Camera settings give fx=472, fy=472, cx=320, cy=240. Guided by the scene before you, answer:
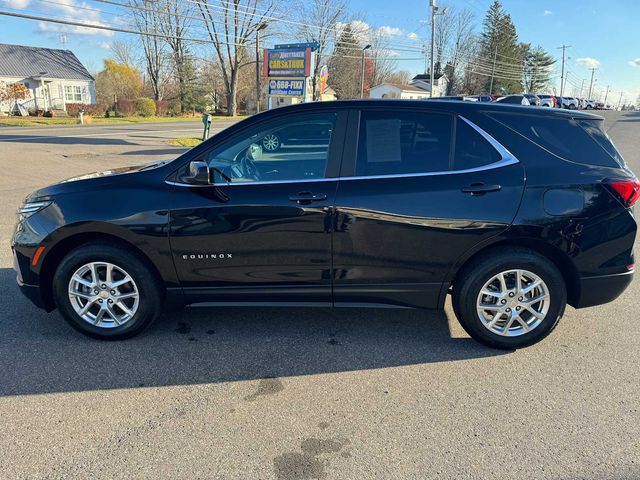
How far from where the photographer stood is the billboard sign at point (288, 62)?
20.5 meters

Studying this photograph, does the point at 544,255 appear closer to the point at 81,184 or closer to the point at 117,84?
the point at 81,184

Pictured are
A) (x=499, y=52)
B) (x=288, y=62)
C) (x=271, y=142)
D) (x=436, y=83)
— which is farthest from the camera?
(x=499, y=52)

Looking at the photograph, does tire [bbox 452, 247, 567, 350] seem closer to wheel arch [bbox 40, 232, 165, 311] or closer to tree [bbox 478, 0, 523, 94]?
wheel arch [bbox 40, 232, 165, 311]

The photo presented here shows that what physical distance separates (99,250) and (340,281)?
176cm

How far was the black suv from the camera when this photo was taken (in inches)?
129

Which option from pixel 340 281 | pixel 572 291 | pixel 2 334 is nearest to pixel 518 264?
pixel 572 291

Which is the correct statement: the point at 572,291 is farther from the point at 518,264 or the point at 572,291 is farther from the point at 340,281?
the point at 340,281

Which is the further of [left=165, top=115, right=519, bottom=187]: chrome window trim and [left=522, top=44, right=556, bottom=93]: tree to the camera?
[left=522, top=44, right=556, bottom=93]: tree

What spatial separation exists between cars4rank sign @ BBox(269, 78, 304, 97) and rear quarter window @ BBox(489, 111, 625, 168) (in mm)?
18388

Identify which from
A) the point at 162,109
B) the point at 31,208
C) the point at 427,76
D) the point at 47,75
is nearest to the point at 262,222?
the point at 31,208

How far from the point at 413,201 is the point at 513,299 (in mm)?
1026

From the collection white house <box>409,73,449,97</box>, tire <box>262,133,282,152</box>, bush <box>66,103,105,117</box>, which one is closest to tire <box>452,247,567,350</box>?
tire <box>262,133,282,152</box>

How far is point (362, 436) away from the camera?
259cm

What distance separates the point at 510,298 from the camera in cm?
339
